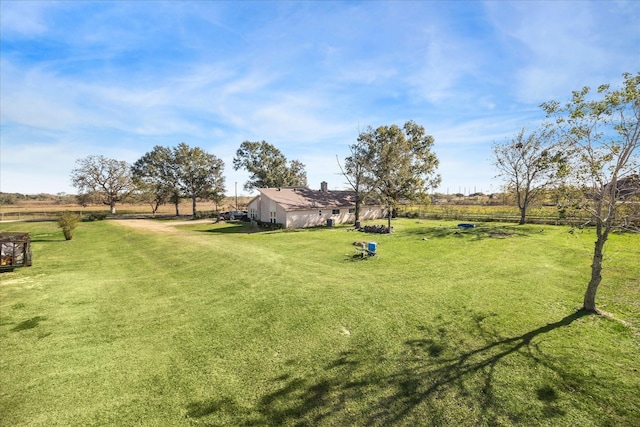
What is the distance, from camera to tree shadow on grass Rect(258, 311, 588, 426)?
5598 mm

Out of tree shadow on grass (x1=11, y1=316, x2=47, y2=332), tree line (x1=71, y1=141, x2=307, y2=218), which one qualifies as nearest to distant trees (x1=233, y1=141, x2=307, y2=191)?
tree line (x1=71, y1=141, x2=307, y2=218)

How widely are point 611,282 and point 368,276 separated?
35.9ft

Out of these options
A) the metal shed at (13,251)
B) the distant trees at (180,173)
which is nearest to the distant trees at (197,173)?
the distant trees at (180,173)

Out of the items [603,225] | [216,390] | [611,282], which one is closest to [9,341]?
[216,390]

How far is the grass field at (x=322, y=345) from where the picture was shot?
5.86 meters

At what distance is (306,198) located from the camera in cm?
3891

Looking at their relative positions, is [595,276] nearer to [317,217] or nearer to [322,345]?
[322,345]

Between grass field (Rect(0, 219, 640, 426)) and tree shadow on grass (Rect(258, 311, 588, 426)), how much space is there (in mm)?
39

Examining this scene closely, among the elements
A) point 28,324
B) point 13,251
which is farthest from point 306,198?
point 28,324

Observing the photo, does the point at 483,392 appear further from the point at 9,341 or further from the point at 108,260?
the point at 108,260

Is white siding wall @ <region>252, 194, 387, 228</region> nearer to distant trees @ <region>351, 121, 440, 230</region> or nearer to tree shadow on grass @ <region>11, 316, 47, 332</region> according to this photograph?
distant trees @ <region>351, 121, 440, 230</region>

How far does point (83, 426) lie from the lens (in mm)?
5570

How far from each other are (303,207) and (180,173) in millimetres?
34256

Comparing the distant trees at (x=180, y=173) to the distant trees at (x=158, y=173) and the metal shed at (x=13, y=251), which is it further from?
the metal shed at (x=13, y=251)
